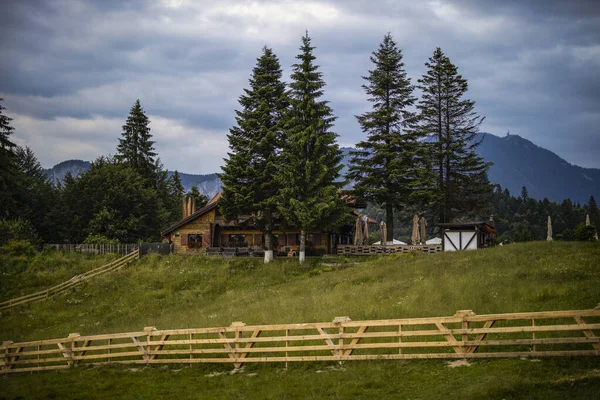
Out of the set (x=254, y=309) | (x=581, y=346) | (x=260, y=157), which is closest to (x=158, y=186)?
(x=260, y=157)

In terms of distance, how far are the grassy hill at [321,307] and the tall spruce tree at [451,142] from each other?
1226 cm

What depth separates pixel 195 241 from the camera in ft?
171

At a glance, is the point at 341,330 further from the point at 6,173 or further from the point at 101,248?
the point at 6,173

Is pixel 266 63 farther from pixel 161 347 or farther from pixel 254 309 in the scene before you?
pixel 161 347

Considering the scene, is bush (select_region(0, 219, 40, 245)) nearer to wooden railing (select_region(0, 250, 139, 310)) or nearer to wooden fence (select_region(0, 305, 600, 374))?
wooden railing (select_region(0, 250, 139, 310))

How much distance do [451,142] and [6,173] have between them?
4584cm

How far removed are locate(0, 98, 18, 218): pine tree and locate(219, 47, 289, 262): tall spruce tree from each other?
26131mm

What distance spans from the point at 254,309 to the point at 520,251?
55.9ft

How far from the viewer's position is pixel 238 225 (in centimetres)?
5041

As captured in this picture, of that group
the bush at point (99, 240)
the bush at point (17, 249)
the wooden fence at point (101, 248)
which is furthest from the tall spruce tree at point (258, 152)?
the bush at point (17, 249)

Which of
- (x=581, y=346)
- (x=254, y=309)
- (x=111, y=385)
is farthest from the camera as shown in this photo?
(x=254, y=309)

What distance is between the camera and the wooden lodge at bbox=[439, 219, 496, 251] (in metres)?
42.2

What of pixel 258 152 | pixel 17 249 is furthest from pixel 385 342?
pixel 17 249

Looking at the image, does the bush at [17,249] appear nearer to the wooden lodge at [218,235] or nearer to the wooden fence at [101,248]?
the wooden fence at [101,248]
